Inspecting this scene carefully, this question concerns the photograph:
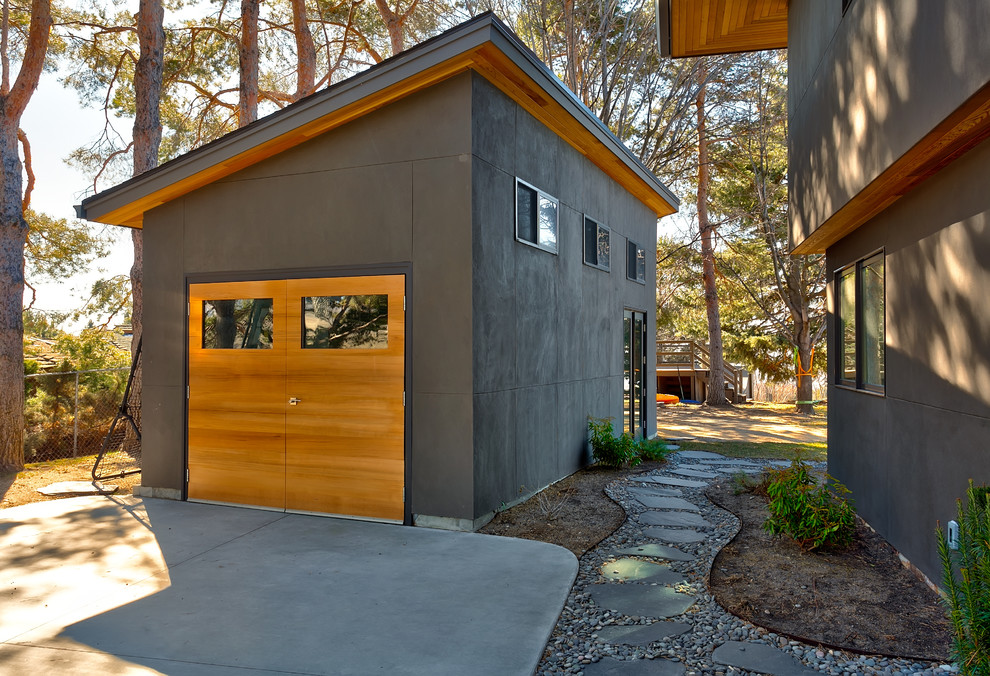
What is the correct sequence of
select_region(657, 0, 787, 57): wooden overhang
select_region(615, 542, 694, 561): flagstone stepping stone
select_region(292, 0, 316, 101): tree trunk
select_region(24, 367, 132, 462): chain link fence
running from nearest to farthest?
select_region(615, 542, 694, 561): flagstone stepping stone
select_region(657, 0, 787, 57): wooden overhang
select_region(24, 367, 132, 462): chain link fence
select_region(292, 0, 316, 101): tree trunk

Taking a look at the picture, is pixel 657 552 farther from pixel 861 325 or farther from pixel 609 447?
pixel 609 447

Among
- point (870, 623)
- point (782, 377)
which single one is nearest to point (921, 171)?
point (870, 623)

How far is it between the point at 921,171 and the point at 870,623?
8.89 feet

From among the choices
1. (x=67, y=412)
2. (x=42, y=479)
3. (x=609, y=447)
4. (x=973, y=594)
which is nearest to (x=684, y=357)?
(x=609, y=447)

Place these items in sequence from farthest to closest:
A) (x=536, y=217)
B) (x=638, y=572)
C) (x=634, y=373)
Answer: (x=634, y=373)
(x=536, y=217)
(x=638, y=572)

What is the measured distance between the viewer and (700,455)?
9.98 m

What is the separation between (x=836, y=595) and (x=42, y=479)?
8.62m

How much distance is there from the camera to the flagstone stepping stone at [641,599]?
4.10 meters

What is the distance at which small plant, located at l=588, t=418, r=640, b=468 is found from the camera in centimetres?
856

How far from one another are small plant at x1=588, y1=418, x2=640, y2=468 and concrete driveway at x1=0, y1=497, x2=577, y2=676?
3371 millimetres

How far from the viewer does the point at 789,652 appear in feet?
11.5

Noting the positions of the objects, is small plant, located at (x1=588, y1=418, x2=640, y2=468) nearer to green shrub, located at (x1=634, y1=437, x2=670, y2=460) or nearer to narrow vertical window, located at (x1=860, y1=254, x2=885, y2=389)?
green shrub, located at (x1=634, y1=437, x2=670, y2=460)

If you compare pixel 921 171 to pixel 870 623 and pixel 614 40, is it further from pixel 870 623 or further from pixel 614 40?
pixel 614 40

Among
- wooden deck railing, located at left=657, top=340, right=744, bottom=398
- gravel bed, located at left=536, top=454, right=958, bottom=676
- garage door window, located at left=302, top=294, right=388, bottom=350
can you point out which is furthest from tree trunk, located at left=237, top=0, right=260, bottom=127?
wooden deck railing, located at left=657, top=340, right=744, bottom=398
